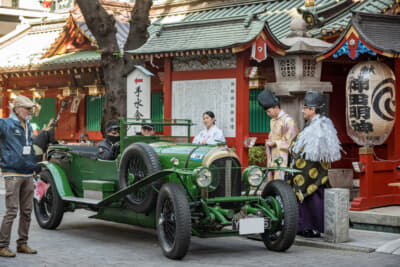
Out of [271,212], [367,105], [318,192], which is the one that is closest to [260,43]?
[367,105]

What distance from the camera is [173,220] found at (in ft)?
26.5

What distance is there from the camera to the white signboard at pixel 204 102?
40.2 ft

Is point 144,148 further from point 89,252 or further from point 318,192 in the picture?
point 318,192

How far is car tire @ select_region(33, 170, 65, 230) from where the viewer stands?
10.4m

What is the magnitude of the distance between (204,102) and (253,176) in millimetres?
4257

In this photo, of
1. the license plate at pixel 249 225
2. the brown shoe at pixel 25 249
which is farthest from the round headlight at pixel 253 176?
the brown shoe at pixel 25 249

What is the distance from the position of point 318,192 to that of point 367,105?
247 cm

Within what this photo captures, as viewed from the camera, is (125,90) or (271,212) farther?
(125,90)

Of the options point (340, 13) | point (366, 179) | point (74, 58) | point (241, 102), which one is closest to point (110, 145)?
point (241, 102)

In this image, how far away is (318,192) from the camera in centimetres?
952

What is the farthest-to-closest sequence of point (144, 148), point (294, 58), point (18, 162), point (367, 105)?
point (294, 58) → point (367, 105) → point (144, 148) → point (18, 162)

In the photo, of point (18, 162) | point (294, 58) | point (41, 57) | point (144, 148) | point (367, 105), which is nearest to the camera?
point (18, 162)

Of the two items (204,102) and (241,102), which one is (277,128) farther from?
(204,102)

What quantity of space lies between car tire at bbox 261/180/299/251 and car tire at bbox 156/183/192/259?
1178mm
